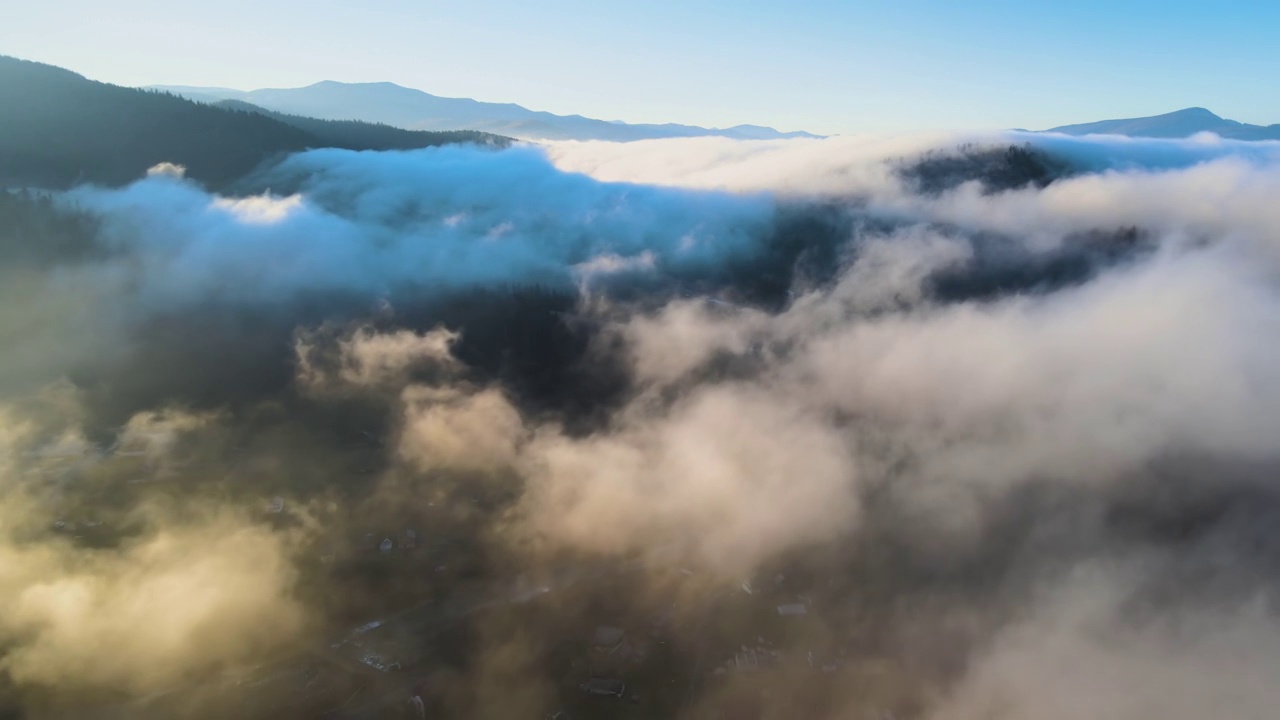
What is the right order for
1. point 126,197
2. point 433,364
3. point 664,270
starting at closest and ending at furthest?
point 433,364 < point 126,197 < point 664,270

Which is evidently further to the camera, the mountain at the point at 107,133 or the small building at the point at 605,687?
the mountain at the point at 107,133

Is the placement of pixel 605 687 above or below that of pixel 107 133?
below

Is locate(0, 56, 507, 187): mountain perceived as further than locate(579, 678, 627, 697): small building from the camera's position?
Yes

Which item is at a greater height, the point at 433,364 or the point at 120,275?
the point at 120,275

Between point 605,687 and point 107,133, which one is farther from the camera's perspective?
point 107,133

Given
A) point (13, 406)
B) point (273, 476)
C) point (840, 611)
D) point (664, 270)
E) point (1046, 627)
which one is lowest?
point (1046, 627)

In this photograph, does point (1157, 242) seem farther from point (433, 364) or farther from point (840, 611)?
point (433, 364)

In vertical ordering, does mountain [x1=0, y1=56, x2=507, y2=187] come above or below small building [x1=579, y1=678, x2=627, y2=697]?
above

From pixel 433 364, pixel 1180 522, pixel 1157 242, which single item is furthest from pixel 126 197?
pixel 1157 242
